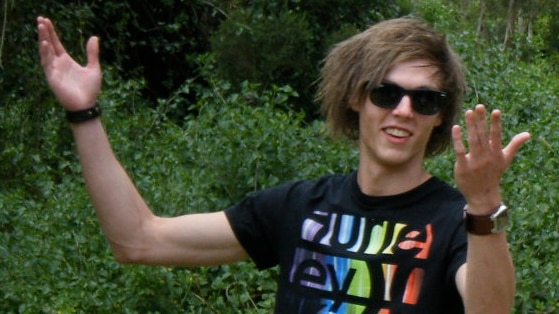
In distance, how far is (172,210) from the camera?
595cm

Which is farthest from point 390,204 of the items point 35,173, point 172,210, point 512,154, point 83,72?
point 35,173

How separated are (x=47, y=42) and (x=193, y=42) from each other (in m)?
8.58

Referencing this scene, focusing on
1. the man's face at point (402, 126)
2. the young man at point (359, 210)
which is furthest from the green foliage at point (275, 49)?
the man's face at point (402, 126)

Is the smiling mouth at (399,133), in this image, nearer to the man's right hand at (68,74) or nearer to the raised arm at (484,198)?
the raised arm at (484,198)

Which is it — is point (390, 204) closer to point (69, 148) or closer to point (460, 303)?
point (460, 303)

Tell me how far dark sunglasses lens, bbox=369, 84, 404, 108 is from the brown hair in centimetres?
2

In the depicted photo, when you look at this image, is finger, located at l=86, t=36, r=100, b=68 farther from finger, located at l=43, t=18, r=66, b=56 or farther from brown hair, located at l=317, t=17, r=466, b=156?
brown hair, located at l=317, t=17, r=466, b=156

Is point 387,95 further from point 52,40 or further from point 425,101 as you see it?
point 52,40

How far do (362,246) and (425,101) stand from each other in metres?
0.33

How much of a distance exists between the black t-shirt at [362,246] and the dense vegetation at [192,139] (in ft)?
7.84

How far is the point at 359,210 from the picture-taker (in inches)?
101

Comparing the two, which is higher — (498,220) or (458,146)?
(458,146)

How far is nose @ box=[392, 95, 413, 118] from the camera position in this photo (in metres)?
2.53

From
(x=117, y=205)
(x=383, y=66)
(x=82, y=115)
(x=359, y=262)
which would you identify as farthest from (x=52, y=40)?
(x=359, y=262)
